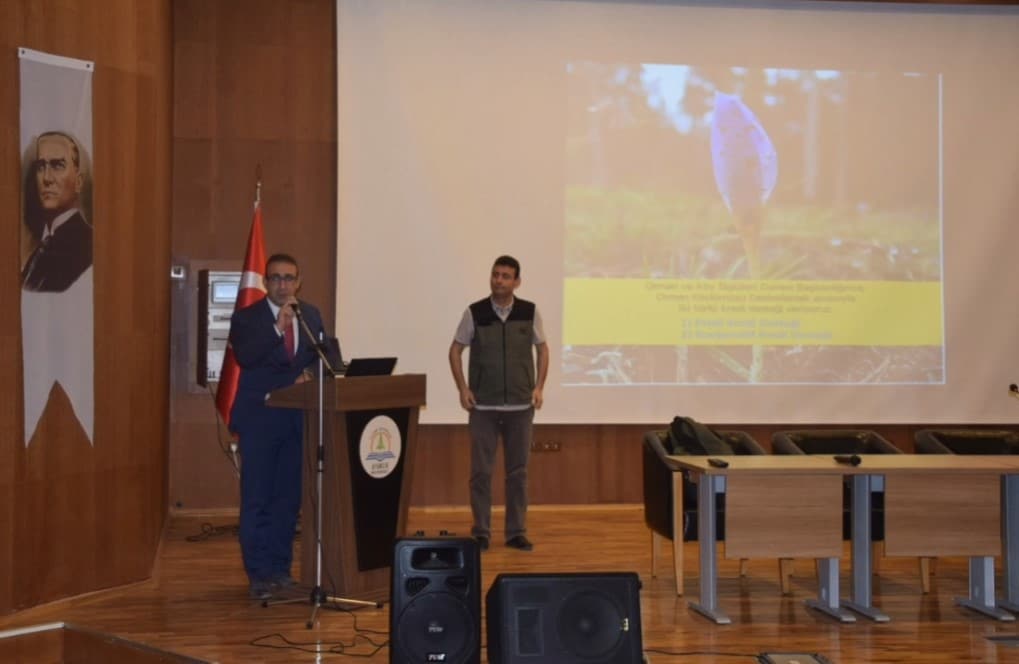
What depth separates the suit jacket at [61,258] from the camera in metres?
5.42

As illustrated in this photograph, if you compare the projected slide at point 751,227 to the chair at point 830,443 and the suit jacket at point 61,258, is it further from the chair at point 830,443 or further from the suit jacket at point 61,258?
the suit jacket at point 61,258

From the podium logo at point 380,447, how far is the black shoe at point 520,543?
5.54 ft

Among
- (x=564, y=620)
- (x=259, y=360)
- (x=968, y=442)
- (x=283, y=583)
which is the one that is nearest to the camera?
(x=564, y=620)

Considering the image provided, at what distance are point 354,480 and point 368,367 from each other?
0.54 m

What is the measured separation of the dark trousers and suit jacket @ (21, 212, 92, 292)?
1.14 metres

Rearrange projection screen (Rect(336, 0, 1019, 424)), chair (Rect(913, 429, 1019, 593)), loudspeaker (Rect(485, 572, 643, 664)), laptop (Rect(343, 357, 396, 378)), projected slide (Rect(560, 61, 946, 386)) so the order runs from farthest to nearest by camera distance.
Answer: projected slide (Rect(560, 61, 946, 386))
projection screen (Rect(336, 0, 1019, 424))
chair (Rect(913, 429, 1019, 593))
laptop (Rect(343, 357, 396, 378))
loudspeaker (Rect(485, 572, 643, 664))

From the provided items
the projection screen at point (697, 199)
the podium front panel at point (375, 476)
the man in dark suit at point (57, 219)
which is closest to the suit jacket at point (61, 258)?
the man in dark suit at point (57, 219)

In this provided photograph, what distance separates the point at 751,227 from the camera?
8672mm

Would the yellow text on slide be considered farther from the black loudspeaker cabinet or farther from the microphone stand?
the black loudspeaker cabinet

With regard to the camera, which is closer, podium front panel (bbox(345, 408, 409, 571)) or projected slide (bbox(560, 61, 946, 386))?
podium front panel (bbox(345, 408, 409, 571))

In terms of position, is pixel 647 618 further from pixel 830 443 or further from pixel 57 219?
pixel 57 219

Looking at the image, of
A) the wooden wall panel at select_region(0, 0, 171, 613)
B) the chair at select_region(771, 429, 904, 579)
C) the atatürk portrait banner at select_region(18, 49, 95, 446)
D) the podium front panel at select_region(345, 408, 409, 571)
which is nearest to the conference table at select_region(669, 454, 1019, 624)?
the chair at select_region(771, 429, 904, 579)

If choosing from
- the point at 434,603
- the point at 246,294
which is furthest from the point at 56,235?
the point at 434,603

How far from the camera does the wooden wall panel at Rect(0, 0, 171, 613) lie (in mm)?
5258
